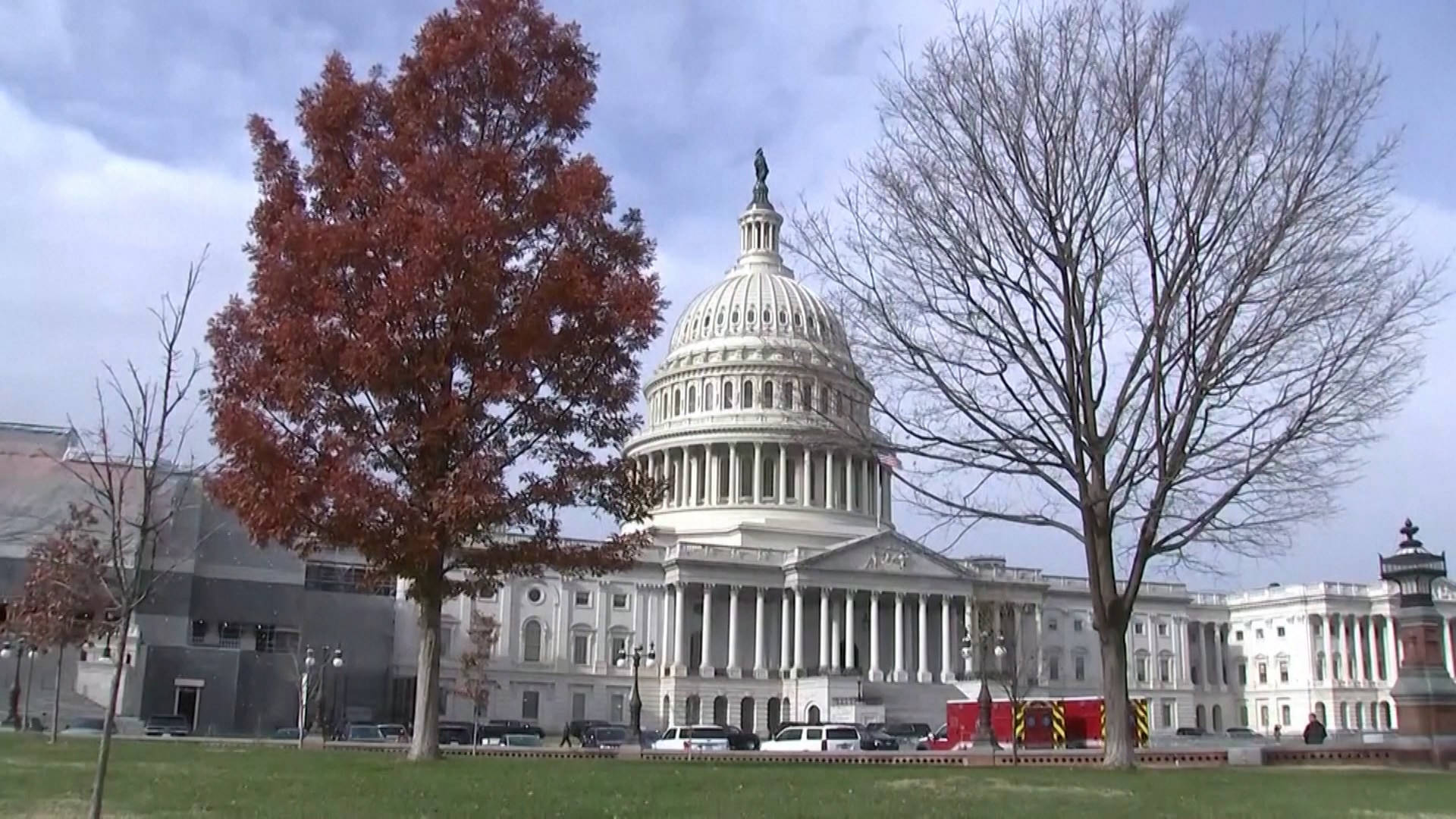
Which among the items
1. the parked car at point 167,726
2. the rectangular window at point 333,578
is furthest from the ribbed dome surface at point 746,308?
the parked car at point 167,726

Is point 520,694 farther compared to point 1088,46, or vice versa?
point 520,694

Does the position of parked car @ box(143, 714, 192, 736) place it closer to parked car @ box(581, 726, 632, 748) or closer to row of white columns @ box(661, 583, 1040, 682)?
parked car @ box(581, 726, 632, 748)

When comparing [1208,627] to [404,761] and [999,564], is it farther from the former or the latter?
[404,761]

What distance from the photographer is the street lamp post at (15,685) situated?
1905 inches

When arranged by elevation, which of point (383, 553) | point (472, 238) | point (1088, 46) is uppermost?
point (1088, 46)

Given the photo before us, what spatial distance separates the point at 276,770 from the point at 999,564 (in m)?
90.6

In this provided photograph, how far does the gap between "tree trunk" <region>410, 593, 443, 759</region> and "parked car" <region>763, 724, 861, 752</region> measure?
30443mm

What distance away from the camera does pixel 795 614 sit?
309ft

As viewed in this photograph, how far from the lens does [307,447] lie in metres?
22.2

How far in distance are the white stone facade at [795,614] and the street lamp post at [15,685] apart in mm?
28193

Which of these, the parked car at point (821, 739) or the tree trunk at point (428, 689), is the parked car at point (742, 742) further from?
the tree trunk at point (428, 689)

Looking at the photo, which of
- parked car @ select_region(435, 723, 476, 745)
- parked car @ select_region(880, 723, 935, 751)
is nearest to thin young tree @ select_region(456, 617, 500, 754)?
parked car @ select_region(435, 723, 476, 745)

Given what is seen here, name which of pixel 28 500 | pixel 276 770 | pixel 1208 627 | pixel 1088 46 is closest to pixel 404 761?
pixel 276 770

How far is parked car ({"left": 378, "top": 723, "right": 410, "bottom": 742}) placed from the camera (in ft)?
185
